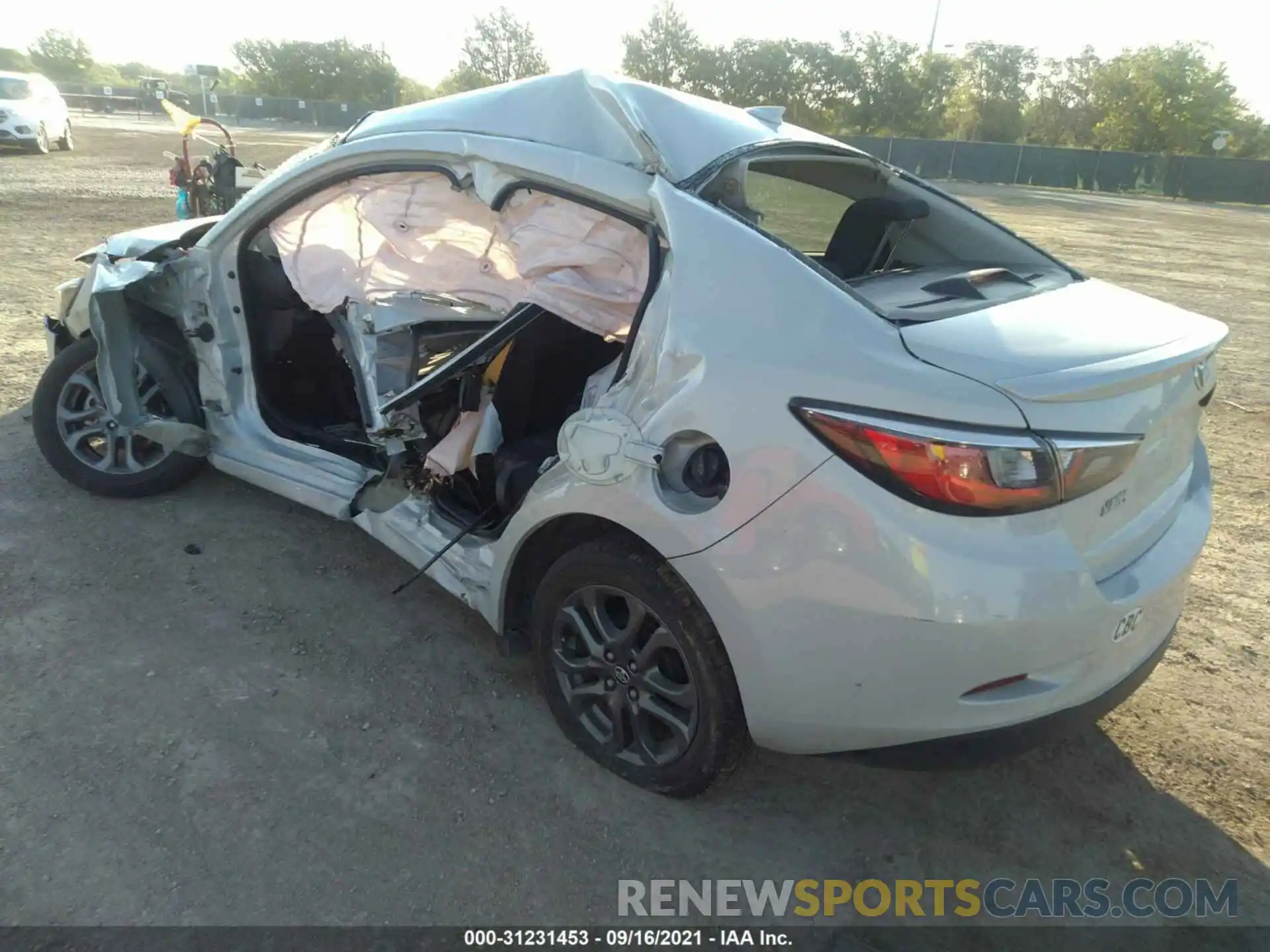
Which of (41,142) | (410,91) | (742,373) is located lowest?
(41,142)

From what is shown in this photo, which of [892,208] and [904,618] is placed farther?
[892,208]

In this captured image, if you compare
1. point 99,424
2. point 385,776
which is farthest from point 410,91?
point 385,776

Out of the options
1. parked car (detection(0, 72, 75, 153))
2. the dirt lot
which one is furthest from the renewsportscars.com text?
parked car (detection(0, 72, 75, 153))

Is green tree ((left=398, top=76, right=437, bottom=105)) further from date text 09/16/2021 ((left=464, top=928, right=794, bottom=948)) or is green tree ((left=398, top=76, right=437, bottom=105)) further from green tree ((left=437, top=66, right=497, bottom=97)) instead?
date text 09/16/2021 ((left=464, top=928, right=794, bottom=948))

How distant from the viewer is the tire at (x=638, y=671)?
219 centimetres

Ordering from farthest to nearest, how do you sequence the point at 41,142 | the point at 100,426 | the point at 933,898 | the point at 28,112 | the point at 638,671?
the point at 41,142 → the point at 28,112 → the point at 100,426 → the point at 638,671 → the point at 933,898

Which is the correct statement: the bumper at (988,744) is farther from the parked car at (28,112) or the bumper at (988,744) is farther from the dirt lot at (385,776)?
the parked car at (28,112)

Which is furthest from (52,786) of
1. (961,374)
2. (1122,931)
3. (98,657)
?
(1122,931)

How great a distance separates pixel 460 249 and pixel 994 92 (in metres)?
64.2

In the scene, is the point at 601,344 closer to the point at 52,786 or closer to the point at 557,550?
the point at 557,550

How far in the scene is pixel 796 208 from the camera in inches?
123

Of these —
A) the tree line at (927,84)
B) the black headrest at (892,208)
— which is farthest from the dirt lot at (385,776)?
the tree line at (927,84)

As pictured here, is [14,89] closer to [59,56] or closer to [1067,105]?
[1067,105]

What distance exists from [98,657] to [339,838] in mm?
1261
